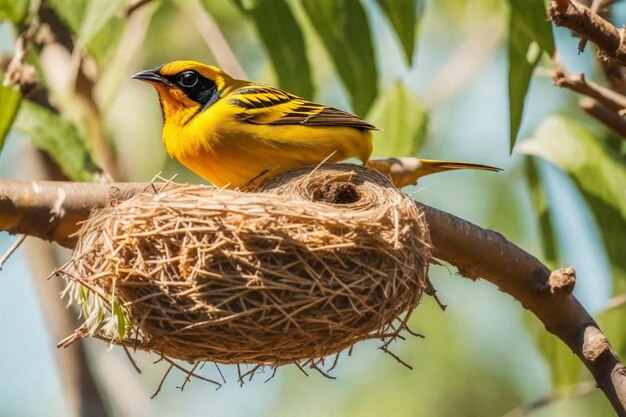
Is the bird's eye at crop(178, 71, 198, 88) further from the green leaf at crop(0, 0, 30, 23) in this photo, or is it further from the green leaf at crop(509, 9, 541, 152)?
the green leaf at crop(509, 9, 541, 152)

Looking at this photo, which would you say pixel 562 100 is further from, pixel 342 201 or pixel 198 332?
pixel 198 332

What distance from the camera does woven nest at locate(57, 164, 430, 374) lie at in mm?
3533

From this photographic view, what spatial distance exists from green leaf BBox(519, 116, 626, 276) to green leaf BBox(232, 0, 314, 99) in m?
1.24

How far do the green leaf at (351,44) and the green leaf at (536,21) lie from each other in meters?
1.01

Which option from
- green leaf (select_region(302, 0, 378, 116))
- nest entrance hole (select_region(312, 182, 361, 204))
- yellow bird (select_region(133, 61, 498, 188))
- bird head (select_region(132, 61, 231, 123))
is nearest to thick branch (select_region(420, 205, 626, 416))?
nest entrance hole (select_region(312, 182, 361, 204))

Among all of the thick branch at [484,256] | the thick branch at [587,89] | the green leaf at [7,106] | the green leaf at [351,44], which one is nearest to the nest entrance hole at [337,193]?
the thick branch at [484,256]

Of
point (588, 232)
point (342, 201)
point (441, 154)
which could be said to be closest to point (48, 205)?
point (342, 201)

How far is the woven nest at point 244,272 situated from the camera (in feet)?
11.6

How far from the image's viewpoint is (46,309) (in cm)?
616

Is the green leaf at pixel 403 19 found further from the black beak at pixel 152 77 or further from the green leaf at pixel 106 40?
the black beak at pixel 152 77

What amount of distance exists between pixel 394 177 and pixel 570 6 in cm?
165

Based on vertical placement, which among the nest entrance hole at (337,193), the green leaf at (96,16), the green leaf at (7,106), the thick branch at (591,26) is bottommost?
the nest entrance hole at (337,193)

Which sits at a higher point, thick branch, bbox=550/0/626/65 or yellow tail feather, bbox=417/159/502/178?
thick branch, bbox=550/0/626/65

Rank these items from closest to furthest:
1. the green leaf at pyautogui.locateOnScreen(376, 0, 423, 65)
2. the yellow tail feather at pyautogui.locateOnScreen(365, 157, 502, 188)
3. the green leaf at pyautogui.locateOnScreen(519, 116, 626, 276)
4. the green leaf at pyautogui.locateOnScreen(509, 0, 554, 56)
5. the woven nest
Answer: the woven nest, the green leaf at pyautogui.locateOnScreen(509, 0, 554, 56), the green leaf at pyautogui.locateOnScreen(376, 0, 423, 65), the yellow tail feather at pyautogui.locateOnScreen(365, 157, 502, 188), the green leaf at pyautogui.locateOnScreen(519, 116, 626, 276)
